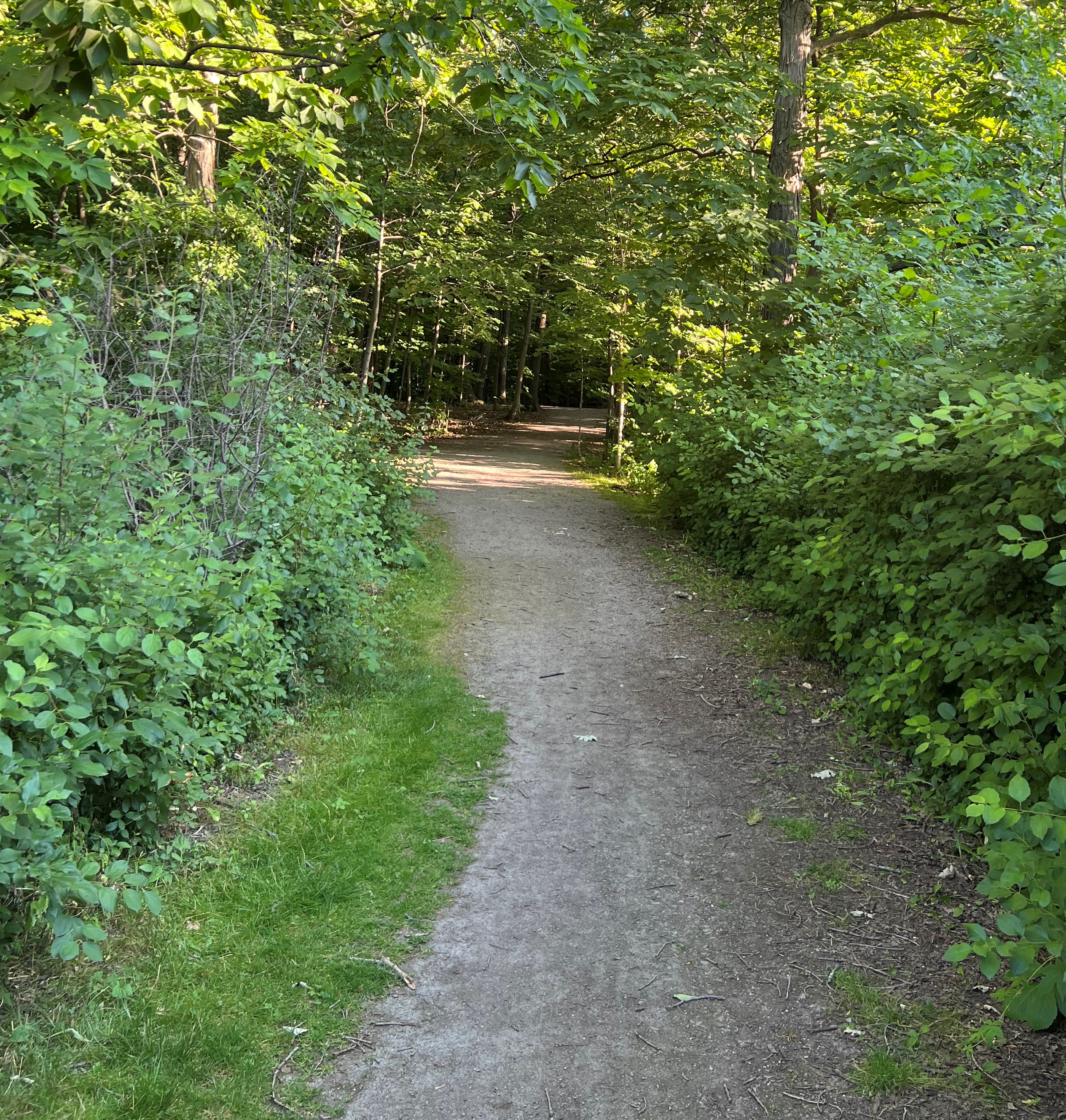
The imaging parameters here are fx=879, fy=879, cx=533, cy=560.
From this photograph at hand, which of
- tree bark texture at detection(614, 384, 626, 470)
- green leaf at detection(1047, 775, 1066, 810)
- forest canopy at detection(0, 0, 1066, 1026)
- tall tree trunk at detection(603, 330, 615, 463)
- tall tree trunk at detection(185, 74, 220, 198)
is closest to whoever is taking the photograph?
green leaf at detection(1047, 775, 1066, 810)

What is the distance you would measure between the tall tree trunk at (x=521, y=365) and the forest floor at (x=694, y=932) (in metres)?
20.0

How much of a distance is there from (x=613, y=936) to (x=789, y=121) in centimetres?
1097

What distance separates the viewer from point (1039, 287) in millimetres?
4129

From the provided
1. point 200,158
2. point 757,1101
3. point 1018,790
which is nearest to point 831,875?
point 757,1101

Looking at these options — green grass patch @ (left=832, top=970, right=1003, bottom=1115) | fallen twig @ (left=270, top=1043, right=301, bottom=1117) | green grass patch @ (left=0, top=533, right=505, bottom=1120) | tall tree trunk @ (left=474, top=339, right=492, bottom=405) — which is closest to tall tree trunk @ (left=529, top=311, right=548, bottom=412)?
tall tree trunk @ (left=474, top=339, right=492, bottom=405)

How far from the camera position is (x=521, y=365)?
26953mm

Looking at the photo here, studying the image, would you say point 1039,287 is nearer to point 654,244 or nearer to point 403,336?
point 654,244

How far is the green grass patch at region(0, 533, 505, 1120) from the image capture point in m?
2.84

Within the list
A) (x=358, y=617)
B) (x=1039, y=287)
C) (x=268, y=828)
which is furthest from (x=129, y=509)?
(x=1039, y=287)

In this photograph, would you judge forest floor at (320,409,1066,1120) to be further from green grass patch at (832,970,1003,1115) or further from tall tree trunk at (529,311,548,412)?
tall tree trunk at (529,311,548,412)

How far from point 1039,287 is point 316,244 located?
11.6m

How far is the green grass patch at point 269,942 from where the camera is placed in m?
2.84

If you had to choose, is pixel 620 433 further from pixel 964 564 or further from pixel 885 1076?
pixel 885 1076

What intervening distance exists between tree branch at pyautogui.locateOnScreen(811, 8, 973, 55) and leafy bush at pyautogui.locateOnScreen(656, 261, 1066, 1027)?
7494 mm
